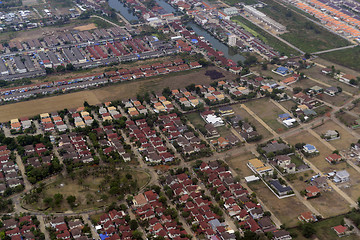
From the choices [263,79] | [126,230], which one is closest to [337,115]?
[263,79]

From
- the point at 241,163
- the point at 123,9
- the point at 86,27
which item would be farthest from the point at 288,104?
the point at 123,9

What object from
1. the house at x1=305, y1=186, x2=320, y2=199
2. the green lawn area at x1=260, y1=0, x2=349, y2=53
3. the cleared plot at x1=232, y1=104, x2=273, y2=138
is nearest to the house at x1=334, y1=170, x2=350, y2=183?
the house at x1=305, y1=186, x2=320, y2=199

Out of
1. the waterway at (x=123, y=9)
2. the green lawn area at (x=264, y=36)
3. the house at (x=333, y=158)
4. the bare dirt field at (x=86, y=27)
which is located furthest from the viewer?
the waterway at (x=123, y=9)

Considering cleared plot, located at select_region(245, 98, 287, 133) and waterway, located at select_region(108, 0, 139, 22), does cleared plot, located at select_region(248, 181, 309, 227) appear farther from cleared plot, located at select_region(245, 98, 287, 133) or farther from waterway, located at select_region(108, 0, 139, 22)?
waterway, located at select_region(108, 0, 139, 22)

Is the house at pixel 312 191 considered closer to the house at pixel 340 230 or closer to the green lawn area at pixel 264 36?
the house at pixel 340 230

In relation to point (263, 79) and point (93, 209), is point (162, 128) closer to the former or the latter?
point (93, 209)

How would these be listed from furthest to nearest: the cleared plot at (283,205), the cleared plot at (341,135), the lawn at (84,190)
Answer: the cleared plot at (341,135) → the lawn at (84,190) → the cleared plot at (283,205)

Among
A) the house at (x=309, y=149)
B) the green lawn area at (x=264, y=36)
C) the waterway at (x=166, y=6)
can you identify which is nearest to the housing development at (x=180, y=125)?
the house at (x=309, y=149)
